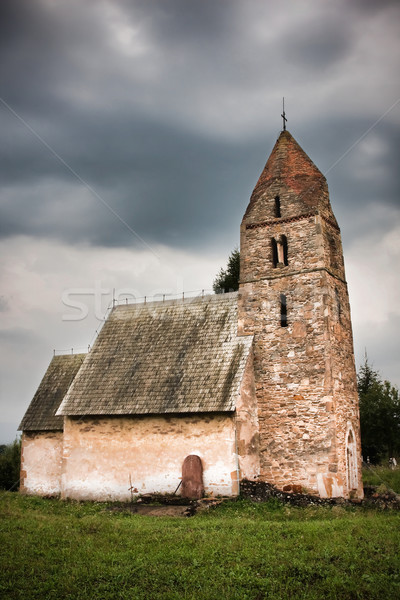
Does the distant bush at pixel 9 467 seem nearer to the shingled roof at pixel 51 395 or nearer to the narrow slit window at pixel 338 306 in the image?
the shingled roof at pixel 51 395

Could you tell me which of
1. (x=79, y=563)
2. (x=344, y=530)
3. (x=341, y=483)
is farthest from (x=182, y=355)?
(x=79, y=563)

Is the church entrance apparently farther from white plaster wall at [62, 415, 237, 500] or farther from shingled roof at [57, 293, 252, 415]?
shingled roof at [57, 293, 252, 415]

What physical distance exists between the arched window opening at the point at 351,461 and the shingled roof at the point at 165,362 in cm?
499

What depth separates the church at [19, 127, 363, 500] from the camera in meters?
19.1

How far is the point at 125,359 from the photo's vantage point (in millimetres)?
23188

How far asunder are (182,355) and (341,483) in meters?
7.61

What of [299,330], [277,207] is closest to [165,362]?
[299,330]

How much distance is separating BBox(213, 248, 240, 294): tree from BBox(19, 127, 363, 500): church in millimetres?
14436

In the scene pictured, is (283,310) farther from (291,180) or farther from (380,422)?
(380,422)

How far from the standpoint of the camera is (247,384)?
65.7ft

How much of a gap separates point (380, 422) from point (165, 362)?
786 inches

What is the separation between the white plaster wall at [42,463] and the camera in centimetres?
2394

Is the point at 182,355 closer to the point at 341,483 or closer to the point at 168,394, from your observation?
the point at 168,394

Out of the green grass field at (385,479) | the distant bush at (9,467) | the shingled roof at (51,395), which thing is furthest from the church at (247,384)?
the distant bush at (9,467)
